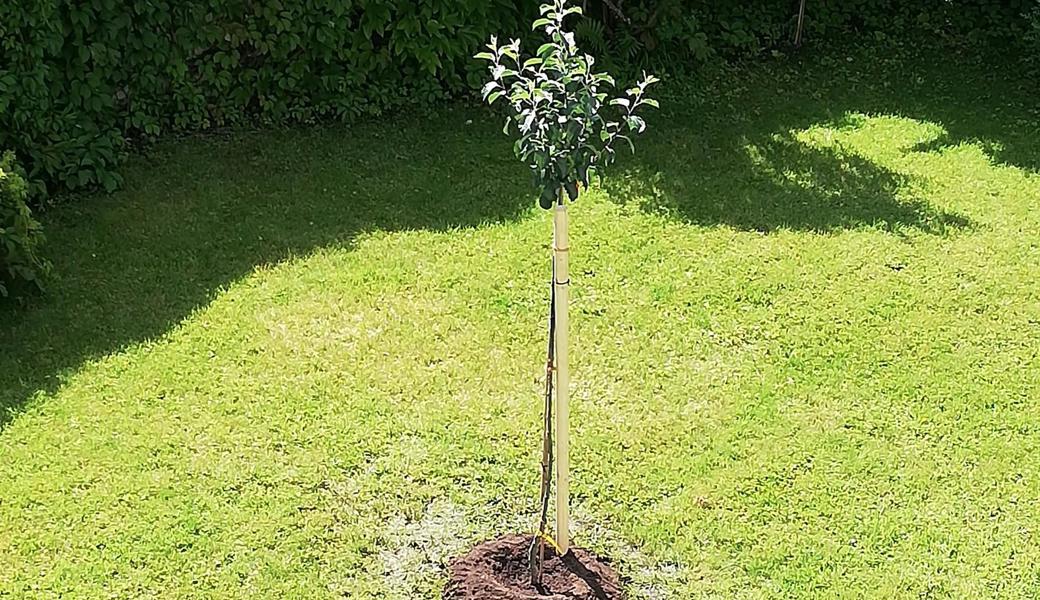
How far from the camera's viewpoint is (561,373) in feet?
10.2

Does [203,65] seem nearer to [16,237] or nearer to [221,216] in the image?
[221,216]

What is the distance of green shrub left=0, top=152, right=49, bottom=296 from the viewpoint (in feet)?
14.7

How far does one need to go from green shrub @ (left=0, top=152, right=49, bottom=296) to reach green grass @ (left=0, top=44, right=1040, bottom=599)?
15 centimetres

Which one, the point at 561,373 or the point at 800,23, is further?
the point at 800,23

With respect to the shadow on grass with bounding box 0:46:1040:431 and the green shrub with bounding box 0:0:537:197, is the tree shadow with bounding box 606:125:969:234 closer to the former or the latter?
the shadow on grass with bounding box 0:46:1040:431

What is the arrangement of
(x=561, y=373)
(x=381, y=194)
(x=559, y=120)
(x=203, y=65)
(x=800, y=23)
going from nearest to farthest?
(x=559, y=120) → (x=561, y=373) → (x=381, y=194) → (x=203, y=65) → (x=800, y=23)

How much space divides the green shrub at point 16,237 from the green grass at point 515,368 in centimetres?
15

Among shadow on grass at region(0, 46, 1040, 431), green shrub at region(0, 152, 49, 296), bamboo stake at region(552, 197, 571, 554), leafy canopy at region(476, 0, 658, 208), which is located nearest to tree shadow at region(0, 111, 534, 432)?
shadow on grass at region(0, 46, 1040, 431)

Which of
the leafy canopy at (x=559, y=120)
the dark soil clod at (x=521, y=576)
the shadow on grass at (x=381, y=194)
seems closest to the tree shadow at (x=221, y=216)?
the shadow on grass at (x=381, y=194)

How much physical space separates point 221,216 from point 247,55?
52.2 inches

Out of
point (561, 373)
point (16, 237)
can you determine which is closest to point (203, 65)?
point (16, 237)

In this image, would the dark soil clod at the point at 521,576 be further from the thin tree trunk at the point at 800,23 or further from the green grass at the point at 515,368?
the thin tree trunk at the point at 800,23

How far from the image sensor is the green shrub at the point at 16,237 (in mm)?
4484

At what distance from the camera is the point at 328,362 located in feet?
14.6
